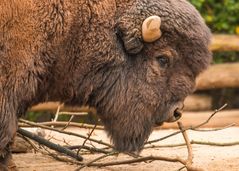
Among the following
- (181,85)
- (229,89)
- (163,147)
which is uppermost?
(181,85)

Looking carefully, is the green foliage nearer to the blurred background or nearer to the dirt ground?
the blurred background

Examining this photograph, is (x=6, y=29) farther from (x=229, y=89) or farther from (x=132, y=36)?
(x=229, y=89)

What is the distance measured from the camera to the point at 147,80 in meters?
5.39

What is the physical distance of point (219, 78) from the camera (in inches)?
423

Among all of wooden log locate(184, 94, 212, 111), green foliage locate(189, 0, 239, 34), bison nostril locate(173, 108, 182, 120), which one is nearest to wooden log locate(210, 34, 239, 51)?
green foliage locate(189, 0, 239, 34)

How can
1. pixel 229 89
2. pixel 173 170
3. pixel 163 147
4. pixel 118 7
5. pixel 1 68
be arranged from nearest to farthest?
pixel 1 68, pixel 118 7, pixel 173 170, pixel 163 147, pixel 229 89

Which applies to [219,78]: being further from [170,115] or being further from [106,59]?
[106,59]

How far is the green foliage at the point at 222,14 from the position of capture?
1084 centimetres

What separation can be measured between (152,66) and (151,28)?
1.14ft

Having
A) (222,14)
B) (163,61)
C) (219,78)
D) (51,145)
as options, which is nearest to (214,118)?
(219,78)

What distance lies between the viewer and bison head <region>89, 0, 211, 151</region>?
5277mm

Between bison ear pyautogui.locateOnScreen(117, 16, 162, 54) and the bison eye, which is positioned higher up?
bison ear pyautogui.locateOnScreen(117, 16, 162, 54)

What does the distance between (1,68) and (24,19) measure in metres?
0.36

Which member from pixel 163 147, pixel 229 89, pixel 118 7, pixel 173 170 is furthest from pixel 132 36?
pixel 229 89
